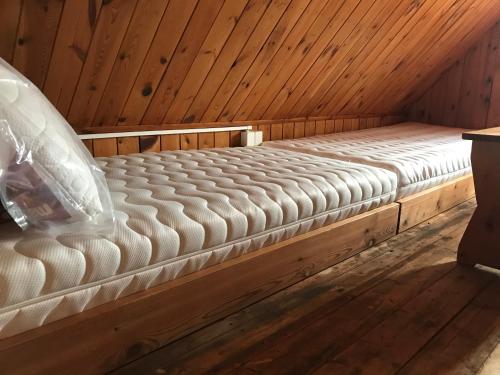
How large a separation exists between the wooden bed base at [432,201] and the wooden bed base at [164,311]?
504 millimetres

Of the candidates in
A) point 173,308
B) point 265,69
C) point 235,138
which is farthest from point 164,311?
point 235,138

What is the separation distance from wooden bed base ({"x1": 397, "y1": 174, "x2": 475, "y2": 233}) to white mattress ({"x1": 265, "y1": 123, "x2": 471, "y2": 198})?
37 mm

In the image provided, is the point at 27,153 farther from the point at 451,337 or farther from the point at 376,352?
the point at 451,337

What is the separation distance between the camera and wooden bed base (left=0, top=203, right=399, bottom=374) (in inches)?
36.3

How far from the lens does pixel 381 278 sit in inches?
66.7

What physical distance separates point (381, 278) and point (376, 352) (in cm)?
51

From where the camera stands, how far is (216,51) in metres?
1.94

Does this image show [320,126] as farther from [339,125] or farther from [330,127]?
[339,125]

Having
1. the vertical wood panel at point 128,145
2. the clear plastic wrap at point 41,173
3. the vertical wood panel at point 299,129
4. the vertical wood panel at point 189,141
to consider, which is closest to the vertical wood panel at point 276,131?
the vertical wood panel at point 299,129

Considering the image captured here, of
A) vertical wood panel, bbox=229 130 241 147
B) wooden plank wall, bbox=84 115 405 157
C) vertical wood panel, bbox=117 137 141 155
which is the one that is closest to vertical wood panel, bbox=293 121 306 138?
wooden plank wall, bbox=84 115 405 157

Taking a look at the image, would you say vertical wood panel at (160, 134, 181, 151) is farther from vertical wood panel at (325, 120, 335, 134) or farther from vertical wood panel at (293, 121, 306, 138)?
vertical wood panel at (325, 120, 335, 134)

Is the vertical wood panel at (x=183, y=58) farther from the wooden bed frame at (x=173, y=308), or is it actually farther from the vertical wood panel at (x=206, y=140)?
the wooden bed frame at (x=173, y=308)

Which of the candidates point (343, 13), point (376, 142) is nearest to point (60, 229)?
point (343, 13)

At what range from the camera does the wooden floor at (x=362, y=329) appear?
117 cm
